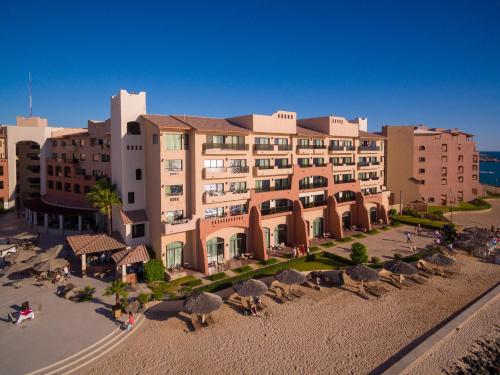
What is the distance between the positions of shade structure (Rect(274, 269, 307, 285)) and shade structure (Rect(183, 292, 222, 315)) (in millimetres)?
6897

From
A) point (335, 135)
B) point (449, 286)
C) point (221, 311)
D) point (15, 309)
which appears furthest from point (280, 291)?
point (335, 135)

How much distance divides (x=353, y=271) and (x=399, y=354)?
33.8 feet

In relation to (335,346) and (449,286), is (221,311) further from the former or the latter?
(449,286)

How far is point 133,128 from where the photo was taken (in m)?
38.8

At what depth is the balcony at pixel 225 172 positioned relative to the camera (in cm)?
3762

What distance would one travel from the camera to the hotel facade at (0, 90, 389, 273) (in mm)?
36625

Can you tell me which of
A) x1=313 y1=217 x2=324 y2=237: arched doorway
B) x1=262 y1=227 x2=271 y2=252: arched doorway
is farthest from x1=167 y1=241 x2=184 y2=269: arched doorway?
x1=313 y1=217 x2=324 y2=237: arched doorway

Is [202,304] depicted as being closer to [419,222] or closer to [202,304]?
[202,304]

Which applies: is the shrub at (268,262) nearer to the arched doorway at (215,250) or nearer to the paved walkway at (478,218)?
the arched doorway at (215,250)

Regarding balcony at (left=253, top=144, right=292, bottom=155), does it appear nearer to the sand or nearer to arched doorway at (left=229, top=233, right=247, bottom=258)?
arched doorway at (left=229, top=233, right=247, bottom=258)

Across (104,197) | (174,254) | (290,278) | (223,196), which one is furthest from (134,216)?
(290,278)

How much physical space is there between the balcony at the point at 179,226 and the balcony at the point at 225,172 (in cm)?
498

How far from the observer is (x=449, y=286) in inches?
1319

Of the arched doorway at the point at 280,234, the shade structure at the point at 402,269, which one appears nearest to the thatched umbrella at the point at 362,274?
the shade structure at the point at 402,269
